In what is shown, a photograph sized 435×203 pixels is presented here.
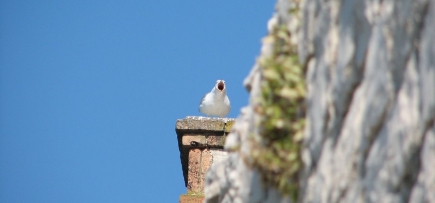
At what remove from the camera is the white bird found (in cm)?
1355

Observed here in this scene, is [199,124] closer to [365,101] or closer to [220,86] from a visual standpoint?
[220,86]

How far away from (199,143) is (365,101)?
7.23 m

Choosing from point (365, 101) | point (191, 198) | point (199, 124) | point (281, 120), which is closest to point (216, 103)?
point (199, 124)

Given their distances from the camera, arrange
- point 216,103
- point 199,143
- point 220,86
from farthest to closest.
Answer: point 220,86
point 216,103
point 199,143

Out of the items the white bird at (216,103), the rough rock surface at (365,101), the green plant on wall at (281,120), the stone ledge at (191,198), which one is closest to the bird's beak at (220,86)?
the white bird at (216,103)

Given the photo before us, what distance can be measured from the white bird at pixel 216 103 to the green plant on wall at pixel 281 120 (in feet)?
29.9

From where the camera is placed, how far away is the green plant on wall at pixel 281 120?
4.19 meters

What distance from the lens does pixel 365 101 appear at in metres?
3.66

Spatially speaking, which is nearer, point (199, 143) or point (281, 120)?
point (281, 120)

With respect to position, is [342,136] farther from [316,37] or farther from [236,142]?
[236,142]

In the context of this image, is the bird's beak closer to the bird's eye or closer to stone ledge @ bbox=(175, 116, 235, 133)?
the bird's eye

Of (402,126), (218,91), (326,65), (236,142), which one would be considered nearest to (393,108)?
(402,126)

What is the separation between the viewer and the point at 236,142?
475cm

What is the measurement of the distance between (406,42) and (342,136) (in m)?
0.54
